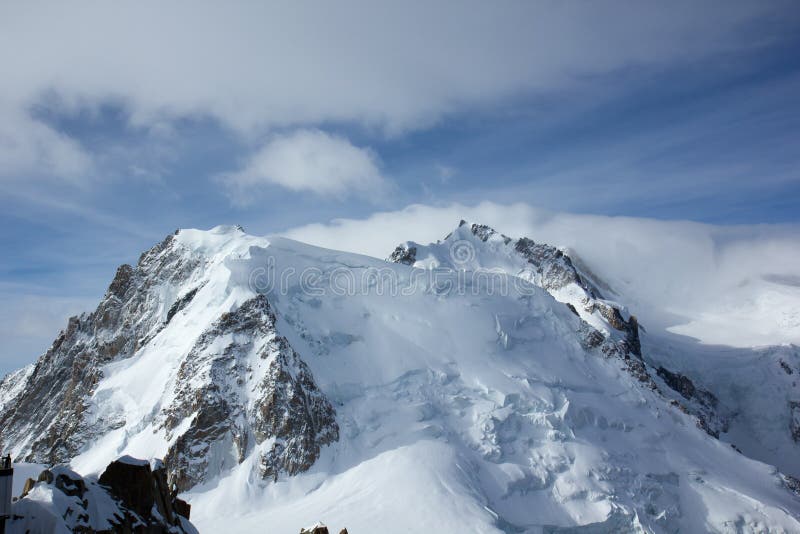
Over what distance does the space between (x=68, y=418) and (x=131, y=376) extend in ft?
38.2

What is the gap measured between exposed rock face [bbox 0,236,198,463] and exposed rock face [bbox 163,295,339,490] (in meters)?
22.6

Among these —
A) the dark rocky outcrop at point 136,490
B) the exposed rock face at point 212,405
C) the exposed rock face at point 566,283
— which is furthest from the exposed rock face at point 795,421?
the dark rocky outcrop at point 136,490

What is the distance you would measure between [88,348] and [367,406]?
198ft

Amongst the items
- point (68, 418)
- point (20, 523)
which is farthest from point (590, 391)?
point (20, 523)

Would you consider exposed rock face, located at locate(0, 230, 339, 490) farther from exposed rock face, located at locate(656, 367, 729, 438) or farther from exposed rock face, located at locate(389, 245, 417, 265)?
exposed rock face, located at locate(656, 367, 729, 438)

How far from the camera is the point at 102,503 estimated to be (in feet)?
91.6

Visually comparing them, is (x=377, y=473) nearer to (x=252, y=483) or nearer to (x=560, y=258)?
(x=252, y=483)

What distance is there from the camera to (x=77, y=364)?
117 metres

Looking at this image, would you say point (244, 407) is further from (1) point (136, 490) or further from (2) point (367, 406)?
(1) point (136, 490)

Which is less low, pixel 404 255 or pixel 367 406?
pixel 404 255

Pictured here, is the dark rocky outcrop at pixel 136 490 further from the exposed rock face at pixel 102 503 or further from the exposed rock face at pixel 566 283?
the exposed rock face at pixel 566 283

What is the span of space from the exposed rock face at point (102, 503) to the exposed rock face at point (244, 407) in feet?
185

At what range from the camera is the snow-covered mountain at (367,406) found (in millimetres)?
86062

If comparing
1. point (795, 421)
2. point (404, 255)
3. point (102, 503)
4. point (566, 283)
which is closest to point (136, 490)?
point (102, 503)
